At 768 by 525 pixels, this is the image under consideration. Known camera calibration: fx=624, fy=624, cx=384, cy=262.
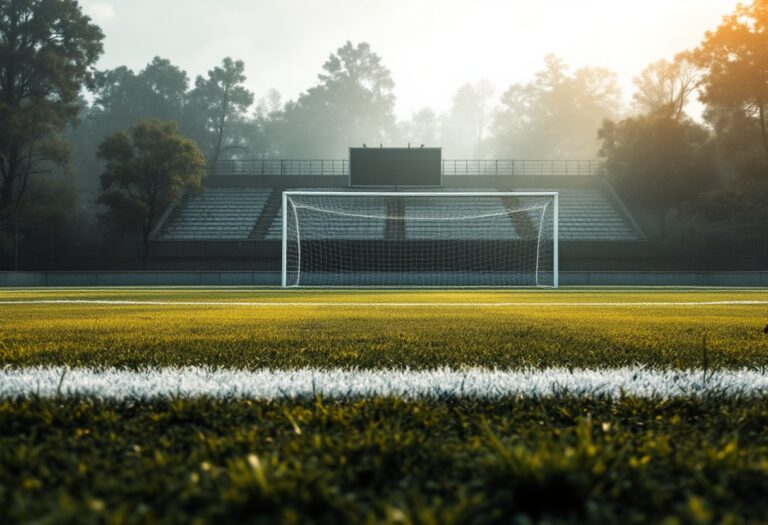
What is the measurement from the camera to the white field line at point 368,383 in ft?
6.49

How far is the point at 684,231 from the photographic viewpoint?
3278 centimetres

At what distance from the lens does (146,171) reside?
31.1m

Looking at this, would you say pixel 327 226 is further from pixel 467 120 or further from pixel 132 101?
pixel 467 120

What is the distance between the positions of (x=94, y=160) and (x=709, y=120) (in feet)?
156

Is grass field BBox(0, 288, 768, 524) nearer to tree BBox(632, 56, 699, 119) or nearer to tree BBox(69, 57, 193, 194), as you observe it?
tree BBox(632, 56, 699, 119)

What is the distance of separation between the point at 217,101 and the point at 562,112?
3129cm

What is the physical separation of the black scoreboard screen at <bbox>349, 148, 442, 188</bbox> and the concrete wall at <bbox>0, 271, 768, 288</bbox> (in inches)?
398

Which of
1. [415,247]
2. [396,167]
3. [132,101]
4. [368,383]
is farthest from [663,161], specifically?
[132,101]

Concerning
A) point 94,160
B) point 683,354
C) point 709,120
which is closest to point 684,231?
point 709,120

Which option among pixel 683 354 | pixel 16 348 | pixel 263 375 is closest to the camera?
pixel 263 375

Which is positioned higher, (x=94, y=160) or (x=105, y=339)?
(x=94, y=160)

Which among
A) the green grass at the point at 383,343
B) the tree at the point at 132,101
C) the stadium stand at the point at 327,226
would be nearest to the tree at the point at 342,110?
the tree at the point at 132,101

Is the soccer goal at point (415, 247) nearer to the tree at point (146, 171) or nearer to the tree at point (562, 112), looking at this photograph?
the tree at point (146, 171)

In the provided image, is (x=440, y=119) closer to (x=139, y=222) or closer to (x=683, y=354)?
(x=139, y=222)
